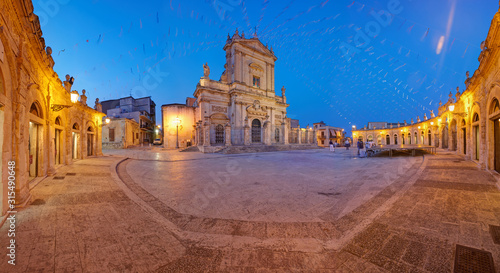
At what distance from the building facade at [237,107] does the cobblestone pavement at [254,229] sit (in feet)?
56.1

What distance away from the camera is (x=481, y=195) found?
4207 mm

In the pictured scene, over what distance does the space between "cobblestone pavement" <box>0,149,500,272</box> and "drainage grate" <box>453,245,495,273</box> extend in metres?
0.07

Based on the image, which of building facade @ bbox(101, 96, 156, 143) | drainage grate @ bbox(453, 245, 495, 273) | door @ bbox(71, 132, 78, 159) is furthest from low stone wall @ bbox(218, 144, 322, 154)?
building facade @ bbox(101, 96, 156, 143)

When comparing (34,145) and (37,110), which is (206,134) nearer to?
(34,145)

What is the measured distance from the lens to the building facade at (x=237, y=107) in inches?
915

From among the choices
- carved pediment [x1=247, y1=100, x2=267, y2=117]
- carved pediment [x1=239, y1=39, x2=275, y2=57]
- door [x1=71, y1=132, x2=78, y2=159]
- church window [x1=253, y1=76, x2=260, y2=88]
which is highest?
carved pediment [x1=239, y1=39, x2=275, y2=57]

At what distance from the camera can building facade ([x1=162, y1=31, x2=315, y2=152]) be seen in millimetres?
23234

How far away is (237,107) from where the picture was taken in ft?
79.6

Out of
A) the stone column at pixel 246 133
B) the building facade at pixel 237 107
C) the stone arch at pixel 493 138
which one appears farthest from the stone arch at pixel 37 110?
the stone column at pixel 246 133

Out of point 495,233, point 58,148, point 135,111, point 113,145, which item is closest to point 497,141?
point 495,233

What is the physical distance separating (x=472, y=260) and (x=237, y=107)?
76.2ft

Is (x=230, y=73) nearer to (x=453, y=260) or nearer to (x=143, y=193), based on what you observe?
(x=143, y=193)

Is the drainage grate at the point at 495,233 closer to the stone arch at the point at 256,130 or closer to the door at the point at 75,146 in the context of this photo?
the door at the point at 75,146

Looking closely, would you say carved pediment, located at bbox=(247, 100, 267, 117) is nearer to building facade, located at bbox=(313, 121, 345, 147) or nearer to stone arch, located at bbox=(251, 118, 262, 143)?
stone arch, located at bbox=(251, 118, 262, 143)
